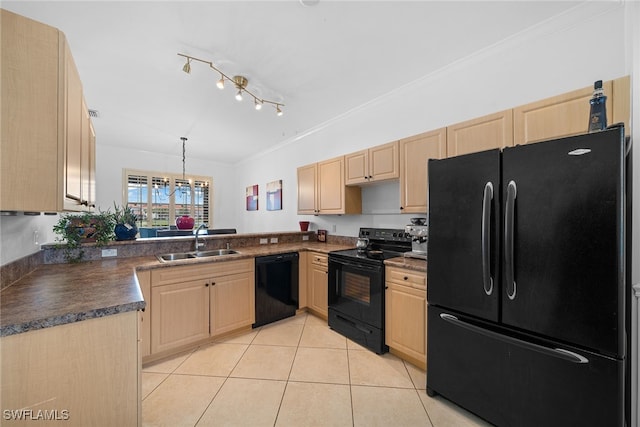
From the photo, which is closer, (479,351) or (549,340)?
(549,340)

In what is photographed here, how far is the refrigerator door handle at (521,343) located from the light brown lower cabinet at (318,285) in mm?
1524

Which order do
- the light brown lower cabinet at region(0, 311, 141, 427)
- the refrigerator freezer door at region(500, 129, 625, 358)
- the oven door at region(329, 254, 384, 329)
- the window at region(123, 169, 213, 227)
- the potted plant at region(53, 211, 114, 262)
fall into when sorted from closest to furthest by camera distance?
the light brown lower cabinet at region(0, 311, 141, 427)
the refrigerator freezer door at region(500, 129, 625, 358)
the potted plant at region(53, 211, 114, 262)
the oven door at region(329, 254, 384, 329)
the window at region(123, 169, 213, 227)

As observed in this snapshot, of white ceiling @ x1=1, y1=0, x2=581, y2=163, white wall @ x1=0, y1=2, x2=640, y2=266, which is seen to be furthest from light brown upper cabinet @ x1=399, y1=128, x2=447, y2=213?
white ceiling @ x1=1, y1=0, x2=581, y2=163

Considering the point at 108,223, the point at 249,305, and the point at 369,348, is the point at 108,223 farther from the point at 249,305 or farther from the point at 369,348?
the point at 369,348

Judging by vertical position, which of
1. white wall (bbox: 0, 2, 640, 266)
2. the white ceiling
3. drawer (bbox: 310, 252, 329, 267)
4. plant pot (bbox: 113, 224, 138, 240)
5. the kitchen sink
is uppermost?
the white ceiling

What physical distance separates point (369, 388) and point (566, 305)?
1.42 meters

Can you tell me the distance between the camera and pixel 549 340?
1.33 m

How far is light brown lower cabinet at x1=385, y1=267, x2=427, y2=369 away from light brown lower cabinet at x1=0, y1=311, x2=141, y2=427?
189cm

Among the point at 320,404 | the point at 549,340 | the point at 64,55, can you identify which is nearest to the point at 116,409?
the point at 320,404

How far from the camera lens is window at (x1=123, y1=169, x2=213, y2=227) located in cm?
580

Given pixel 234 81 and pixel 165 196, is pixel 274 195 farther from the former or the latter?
pixel 165 196

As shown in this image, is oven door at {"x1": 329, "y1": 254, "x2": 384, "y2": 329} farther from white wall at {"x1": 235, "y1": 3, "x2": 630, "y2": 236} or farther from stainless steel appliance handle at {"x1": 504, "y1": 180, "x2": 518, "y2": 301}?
stainless steel appliance handle at {"x1": 504, "y1": 180, "x2": 518, "y2": 301}

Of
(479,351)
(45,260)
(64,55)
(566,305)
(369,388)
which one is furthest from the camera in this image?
(45,260)

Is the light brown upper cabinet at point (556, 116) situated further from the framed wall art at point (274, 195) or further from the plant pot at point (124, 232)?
the framed wall art at point (274, 195)
